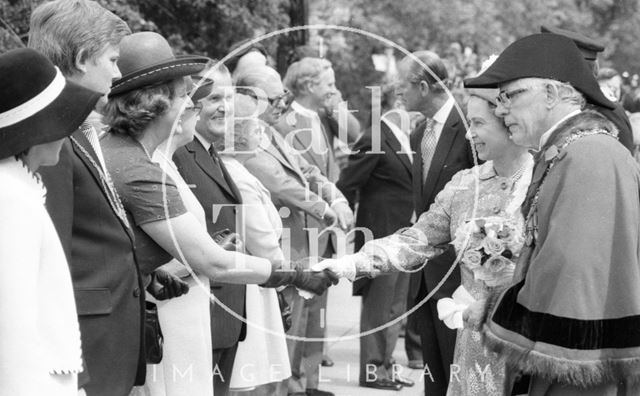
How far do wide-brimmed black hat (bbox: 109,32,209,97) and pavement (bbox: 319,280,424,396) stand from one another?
4.12 m

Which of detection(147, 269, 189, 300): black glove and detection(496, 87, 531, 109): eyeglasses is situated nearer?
detection(496, 87, 531, 109): eyeglasses

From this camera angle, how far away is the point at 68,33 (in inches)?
161

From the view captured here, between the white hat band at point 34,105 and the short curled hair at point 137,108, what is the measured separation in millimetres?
1327

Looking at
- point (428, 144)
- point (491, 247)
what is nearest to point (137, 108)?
point (491, 247)

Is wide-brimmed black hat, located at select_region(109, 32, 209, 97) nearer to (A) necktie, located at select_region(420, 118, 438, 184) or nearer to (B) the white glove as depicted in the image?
(B) the white glove

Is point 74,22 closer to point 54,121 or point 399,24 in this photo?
point 54,121

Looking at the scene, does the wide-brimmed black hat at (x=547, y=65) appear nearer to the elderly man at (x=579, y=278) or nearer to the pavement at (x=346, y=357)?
the elderly man at (x=579, y=278)

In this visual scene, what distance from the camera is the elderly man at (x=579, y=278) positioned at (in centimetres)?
391

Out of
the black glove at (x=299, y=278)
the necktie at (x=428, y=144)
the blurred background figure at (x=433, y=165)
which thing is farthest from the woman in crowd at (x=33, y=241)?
the necktie at (x=428, y=144)

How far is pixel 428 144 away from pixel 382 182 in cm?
140

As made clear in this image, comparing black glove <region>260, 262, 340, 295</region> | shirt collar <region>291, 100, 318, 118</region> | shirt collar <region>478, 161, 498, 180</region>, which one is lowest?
shirt collar <region>291, 100, 318, 118</region>

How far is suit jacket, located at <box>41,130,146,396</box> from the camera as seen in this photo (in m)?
3.79

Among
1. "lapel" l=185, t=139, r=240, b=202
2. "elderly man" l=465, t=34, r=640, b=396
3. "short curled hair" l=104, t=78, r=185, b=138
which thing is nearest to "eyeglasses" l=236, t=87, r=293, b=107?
"lapel" l=185, t=139, r=240, b=202

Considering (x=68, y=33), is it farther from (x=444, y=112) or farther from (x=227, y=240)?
(x=444, y=112)
